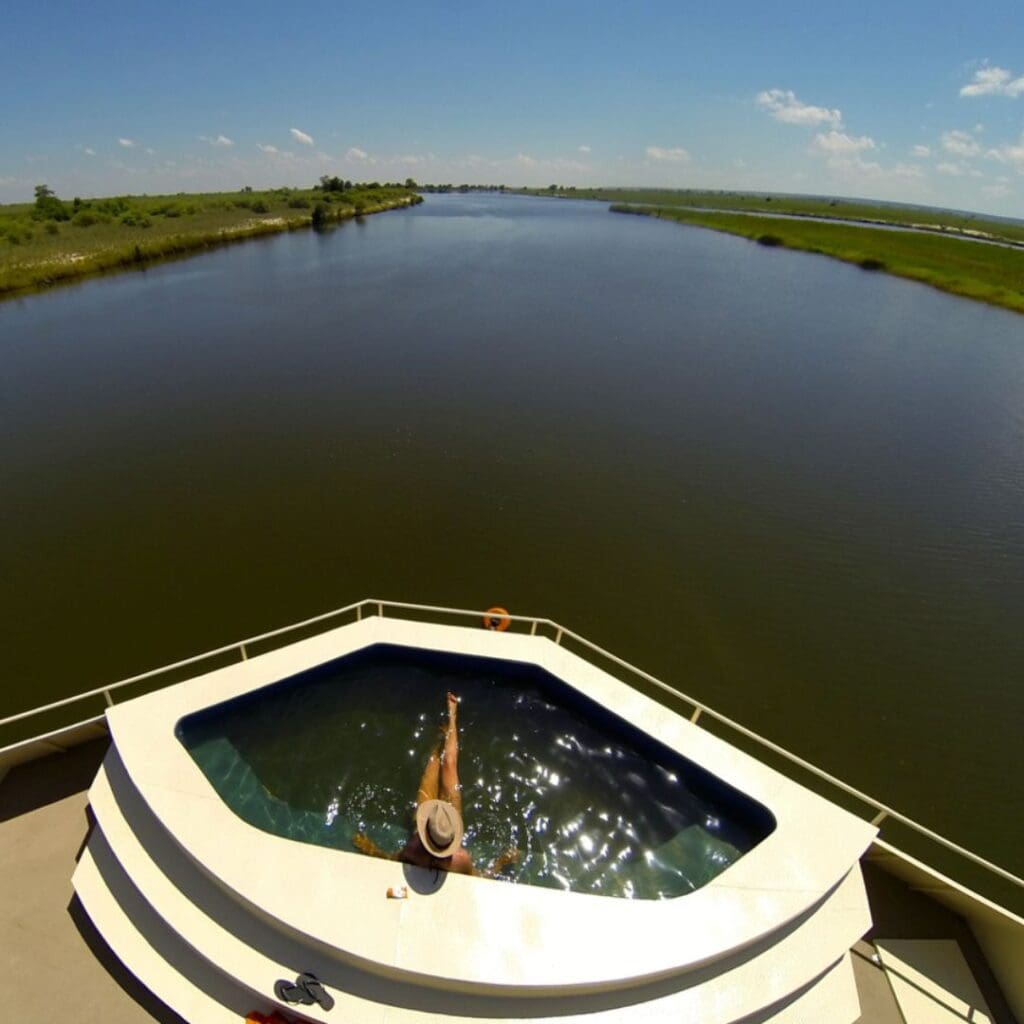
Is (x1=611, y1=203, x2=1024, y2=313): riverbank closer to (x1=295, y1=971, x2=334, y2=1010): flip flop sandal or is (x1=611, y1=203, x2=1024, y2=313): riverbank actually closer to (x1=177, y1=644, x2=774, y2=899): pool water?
(x1=177, y1=644, x2=774, y2=899): pool water

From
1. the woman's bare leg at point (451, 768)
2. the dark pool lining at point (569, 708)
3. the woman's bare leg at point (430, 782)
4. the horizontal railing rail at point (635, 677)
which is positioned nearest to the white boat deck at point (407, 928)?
the dark pool lining at point (569, 708)

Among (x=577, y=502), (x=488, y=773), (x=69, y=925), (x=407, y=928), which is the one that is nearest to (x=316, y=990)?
(x=407, y=928)

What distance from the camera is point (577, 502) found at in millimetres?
16297

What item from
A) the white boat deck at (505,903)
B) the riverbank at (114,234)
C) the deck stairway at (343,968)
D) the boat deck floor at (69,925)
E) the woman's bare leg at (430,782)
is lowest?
the boat deck floor at (69,925)

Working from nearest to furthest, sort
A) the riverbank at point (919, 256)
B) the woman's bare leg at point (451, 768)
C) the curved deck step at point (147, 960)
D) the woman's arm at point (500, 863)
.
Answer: the curved deck step at point (147, 960)
the woman's arm at point (500, 863)
the woman's bare leg at point (451, 768)
the riverbank at point (919, 256)

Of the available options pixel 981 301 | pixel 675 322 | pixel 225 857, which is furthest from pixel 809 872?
pixel 981 301

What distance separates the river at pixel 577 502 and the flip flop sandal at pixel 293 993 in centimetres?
757

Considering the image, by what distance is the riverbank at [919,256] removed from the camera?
47.2 m

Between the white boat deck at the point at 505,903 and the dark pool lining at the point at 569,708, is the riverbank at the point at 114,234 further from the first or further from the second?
the white boat deck at the point at 505,903

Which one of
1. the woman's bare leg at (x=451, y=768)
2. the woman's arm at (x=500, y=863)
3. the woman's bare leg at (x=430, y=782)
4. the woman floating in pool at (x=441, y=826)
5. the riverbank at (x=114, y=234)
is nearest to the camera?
the woman floating in pool at (x=441, y=826)

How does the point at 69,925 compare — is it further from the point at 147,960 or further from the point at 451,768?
the point at 451,768

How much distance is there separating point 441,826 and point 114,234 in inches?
2957

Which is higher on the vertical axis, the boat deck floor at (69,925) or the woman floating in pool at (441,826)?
the woman floating in pool at (441,826)

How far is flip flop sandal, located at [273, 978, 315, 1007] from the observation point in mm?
5129
